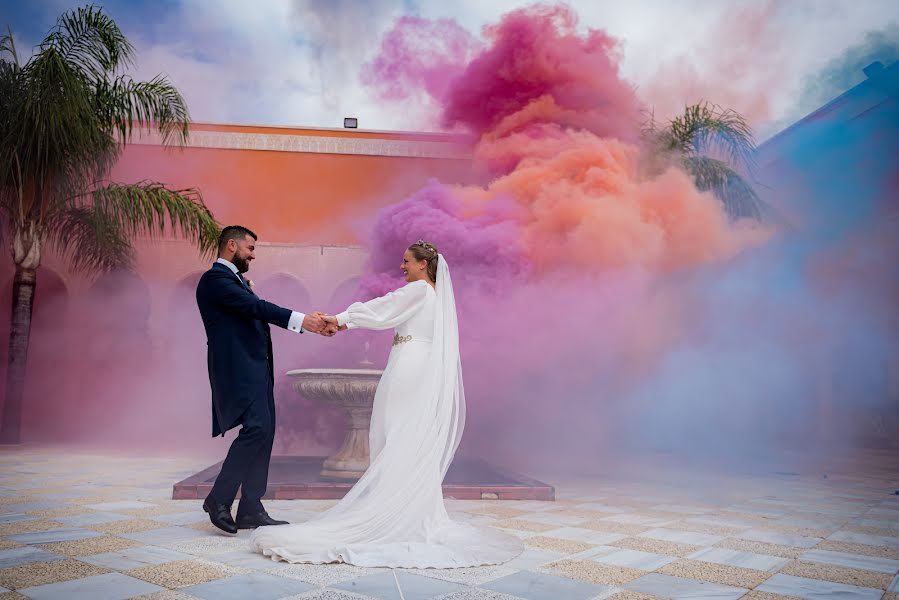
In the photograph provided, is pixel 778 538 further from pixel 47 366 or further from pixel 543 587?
pixel 47 366

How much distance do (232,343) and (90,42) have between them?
7.84m

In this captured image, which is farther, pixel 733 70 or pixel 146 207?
pixel 733 70

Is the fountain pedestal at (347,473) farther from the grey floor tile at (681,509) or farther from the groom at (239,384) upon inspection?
the groom at (239,384)

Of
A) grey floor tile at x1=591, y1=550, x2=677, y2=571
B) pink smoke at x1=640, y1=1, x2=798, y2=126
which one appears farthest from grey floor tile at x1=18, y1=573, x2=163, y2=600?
pink smoke at x1=640, y1=1, x2=798, y2=126

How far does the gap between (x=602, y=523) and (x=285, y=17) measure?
12.4 m

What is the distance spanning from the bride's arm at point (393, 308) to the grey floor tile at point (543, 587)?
1515 millimetres

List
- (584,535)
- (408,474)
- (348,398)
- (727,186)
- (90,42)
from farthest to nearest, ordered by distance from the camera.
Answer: (727,186), (90,42), (348,398), (584,535), (408,474)

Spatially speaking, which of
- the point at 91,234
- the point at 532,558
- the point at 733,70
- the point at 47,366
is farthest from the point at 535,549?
the point at 47,366

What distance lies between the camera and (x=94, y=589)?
2.52 meters


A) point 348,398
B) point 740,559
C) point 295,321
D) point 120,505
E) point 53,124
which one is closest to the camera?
point 740,559

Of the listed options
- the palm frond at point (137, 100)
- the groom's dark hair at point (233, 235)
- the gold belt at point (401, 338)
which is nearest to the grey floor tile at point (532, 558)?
the gold belt at point (401, 338)

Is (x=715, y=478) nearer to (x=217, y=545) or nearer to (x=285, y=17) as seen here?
(x=217, y=545)

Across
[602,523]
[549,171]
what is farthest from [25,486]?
[549,171]

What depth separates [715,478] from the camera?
753 cm
